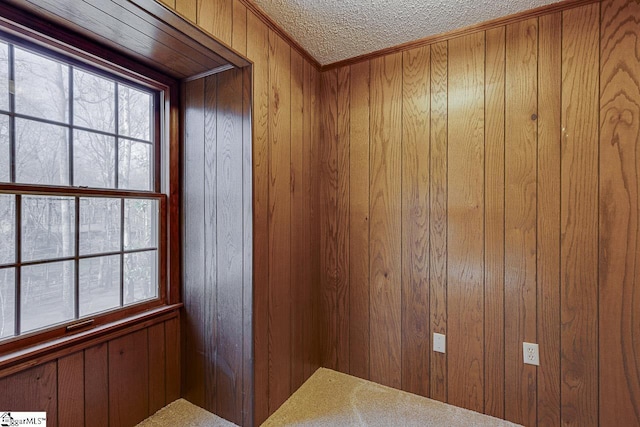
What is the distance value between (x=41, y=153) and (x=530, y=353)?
2.67m

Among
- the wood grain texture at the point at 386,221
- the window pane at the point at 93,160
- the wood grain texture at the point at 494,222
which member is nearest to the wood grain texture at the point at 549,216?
the wood grain texture at the point at 494,222

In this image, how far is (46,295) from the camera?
4.32 feet

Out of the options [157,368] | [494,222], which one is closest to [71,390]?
[157,368]

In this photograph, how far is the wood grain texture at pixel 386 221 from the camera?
1.94m

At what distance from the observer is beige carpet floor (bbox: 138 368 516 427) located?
1631 millimetres

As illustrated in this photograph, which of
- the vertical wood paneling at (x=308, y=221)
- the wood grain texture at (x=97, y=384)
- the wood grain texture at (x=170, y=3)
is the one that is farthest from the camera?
the vertical wood paneling at (x=308, y=221)

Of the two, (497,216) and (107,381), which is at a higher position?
(497,216)

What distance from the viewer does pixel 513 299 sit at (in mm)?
1649

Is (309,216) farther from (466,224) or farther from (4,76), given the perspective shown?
(4,76)

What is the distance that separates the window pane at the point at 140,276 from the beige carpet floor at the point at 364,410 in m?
1.03

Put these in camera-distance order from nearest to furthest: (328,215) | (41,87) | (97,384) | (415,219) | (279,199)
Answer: (41,87) < (97,384) < (279,199) < (415,219) < (328,215)

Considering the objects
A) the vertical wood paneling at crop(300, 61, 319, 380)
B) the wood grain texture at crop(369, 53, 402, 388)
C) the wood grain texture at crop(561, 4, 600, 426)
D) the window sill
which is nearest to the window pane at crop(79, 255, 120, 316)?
the window sill

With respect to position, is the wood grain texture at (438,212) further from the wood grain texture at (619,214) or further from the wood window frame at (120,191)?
the wood window frame at (120,191)

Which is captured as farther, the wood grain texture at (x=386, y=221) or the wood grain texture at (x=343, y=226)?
the wood grain texture at (x=343, y=226)
